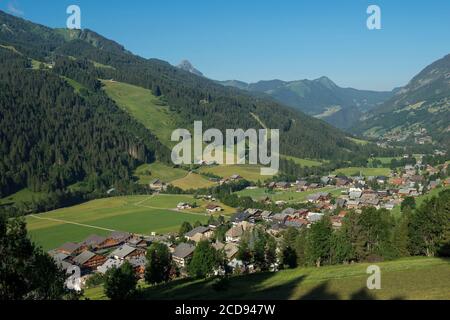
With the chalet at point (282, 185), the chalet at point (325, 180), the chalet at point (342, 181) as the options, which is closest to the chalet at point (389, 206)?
the chalet at point (342, 181)

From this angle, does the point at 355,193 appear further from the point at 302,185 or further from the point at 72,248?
the point at 72,248

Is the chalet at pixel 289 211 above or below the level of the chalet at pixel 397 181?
below

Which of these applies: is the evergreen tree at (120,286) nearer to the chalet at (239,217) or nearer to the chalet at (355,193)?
the chalet at (239,217)

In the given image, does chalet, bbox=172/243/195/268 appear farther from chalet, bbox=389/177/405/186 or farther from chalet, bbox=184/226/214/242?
chalet, bbox=389/177/405/186

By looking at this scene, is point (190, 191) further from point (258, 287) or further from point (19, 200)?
point (258, 287)

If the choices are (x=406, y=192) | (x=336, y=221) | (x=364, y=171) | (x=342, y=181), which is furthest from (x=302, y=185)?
(x=336, y=221)

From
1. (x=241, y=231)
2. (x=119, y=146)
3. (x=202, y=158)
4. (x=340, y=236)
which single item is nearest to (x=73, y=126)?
(x=119, y=146)
